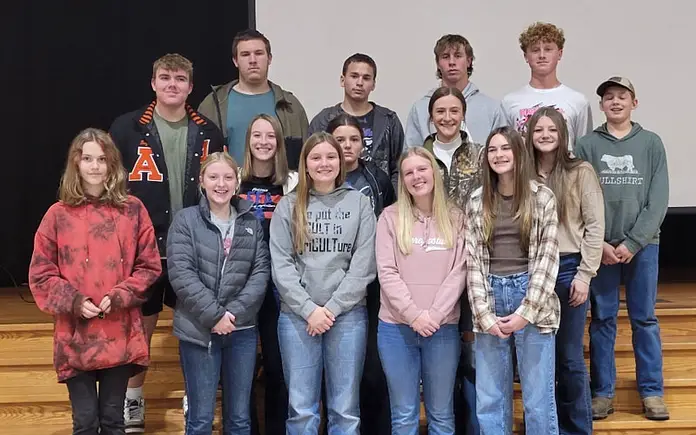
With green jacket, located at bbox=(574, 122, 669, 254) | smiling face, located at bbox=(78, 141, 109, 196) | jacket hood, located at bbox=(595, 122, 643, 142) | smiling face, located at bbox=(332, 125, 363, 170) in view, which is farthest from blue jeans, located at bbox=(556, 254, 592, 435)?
smiling face, located at bbox=(78, 141, 109, 196)

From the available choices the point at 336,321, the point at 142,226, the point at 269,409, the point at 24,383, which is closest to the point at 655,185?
the point at 336,321

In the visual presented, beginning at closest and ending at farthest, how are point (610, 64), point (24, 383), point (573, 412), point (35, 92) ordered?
point (573, 412) < point (24, 383) < point (610, 64) < point (35, 92)

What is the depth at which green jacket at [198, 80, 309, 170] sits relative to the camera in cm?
310

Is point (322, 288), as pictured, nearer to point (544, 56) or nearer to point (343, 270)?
point (343, 270)

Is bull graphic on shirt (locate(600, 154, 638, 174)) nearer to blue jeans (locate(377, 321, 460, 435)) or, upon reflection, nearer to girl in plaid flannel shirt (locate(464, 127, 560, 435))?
girl in plaid flannel shirt (locate(464, 127, 560, 435))

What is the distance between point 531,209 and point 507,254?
0.56 ft

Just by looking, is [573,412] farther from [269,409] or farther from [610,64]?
[610,64]

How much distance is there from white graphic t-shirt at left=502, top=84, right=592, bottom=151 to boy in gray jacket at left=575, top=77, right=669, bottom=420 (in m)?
0.19

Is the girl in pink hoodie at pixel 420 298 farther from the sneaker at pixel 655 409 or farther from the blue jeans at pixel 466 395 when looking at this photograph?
the sneaker at pixel 655 409

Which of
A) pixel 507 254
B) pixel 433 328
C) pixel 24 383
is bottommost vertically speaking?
pixel 24 383

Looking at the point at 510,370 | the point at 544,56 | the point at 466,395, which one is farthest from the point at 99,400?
the point at 544,56

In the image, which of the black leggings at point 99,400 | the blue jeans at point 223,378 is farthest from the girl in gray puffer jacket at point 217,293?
the black leggings at point 99,400

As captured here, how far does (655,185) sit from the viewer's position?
281 centimetres

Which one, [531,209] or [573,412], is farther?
[573,412]
